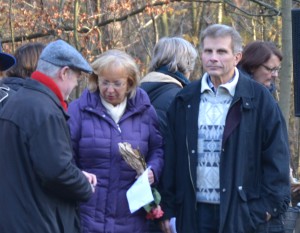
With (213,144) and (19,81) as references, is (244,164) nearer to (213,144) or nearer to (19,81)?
(213,144)

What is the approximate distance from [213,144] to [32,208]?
1.21 m

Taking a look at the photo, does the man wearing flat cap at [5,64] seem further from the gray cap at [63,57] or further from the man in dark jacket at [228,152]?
the man in dark jacket at [228,152]

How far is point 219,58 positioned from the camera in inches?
207

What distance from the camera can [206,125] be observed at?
17.2ft

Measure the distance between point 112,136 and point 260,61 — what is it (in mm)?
1505

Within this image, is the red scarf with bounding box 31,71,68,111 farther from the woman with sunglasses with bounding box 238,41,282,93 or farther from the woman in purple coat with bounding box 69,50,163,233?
the woman with sunglasses with bounding box 238,41,282,93

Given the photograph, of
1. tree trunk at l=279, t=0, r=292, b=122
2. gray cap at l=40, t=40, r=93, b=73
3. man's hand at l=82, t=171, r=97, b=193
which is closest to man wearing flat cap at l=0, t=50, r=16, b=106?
gray cap at l=40, t=40, r=93, b=73

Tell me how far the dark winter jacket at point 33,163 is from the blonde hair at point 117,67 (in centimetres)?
81

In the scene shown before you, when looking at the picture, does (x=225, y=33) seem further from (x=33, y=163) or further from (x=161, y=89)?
(x=33, y=163)

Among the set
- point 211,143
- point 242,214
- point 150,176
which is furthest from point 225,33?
point 242,214

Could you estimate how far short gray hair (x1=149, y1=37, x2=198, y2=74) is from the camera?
20.1 ft

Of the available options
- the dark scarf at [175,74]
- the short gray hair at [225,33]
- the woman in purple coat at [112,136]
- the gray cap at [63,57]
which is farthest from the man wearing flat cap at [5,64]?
the short gray hair at [225,33]

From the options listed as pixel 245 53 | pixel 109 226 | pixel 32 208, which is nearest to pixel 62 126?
pixel 32 208

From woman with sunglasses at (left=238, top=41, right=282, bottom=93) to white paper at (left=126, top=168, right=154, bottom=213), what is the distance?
1.45m
